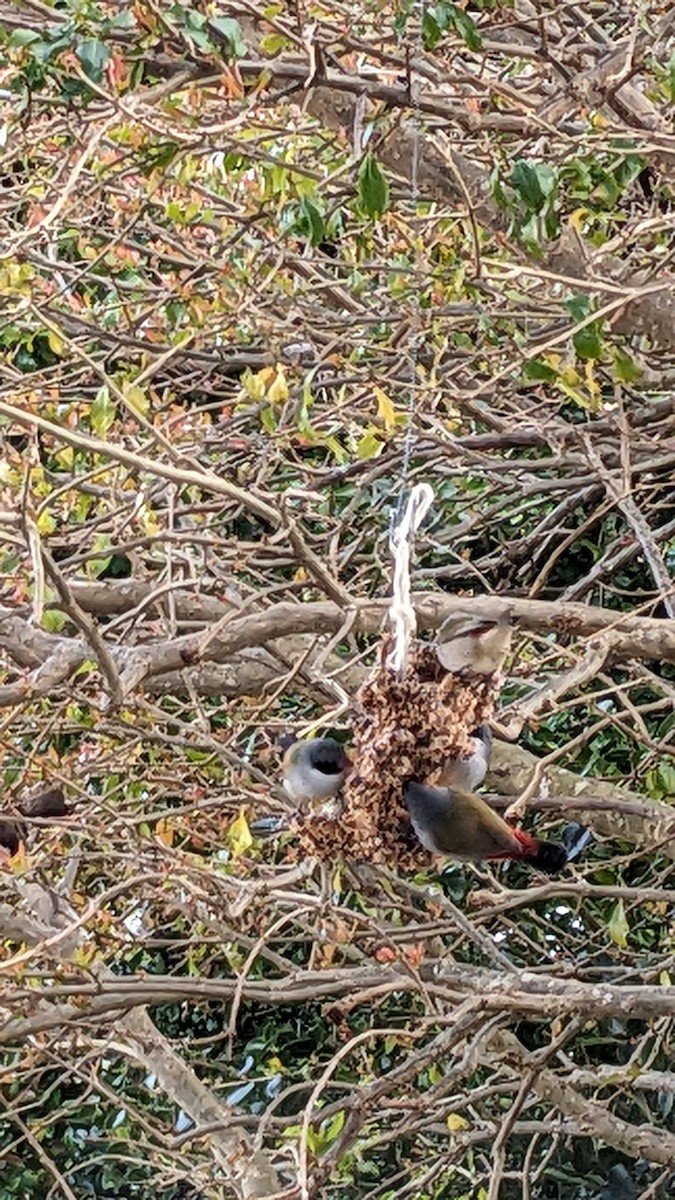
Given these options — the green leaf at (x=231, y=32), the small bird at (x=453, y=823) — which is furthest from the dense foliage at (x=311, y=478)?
the small bird at (x=453, y=823)

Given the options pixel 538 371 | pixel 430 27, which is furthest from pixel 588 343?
pixel 430 27

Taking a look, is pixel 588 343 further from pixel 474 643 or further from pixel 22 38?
pixel 22 38

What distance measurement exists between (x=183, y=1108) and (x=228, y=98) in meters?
2.04

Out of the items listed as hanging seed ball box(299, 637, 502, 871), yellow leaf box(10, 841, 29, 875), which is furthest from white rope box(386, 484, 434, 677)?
yellow leaf box(10, 841, 29, 875)

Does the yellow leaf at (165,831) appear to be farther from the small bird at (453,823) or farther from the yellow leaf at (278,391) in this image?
the small bird at (453,823)

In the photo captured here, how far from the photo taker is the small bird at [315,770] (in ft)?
6.42

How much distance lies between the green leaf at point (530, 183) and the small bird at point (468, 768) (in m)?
0.70

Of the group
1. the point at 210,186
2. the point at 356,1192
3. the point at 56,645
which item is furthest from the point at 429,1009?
the point at 356,1192

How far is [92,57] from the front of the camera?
2.00m

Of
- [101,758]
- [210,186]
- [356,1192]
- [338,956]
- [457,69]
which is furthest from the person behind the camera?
[356,1192]

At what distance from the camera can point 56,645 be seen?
7.93 feet

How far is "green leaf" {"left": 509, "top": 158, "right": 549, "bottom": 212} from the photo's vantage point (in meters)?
2.07

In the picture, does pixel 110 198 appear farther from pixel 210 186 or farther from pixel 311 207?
pixel 311 207

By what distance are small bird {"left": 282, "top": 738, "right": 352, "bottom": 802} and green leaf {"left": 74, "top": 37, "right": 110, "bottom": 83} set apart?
89 centimetres
